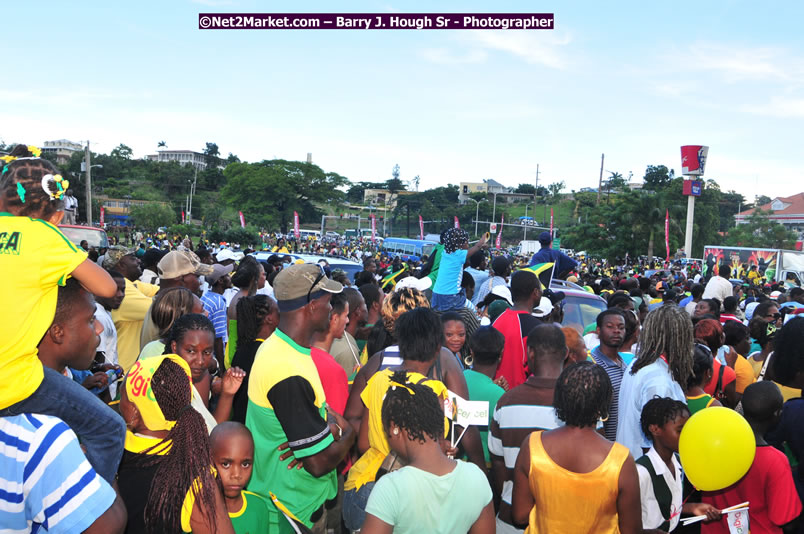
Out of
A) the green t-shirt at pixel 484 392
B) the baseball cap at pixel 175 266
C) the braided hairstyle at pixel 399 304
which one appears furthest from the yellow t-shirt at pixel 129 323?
the green t-shirt at pixel 484 392

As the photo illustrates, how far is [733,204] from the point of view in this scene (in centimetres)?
10281

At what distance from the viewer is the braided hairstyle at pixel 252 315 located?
455cm

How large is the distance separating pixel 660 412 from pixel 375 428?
1.56 meters

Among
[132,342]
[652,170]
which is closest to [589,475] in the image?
[132,342]

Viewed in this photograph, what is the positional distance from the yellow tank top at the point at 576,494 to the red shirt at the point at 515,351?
90.5 inches

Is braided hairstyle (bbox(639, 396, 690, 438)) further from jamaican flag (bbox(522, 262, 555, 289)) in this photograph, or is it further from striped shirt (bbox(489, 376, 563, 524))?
jamaican flag (bbox(522, 262, 555, 289))

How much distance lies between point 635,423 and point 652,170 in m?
85.6

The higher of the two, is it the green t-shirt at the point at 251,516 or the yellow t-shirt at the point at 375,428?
the yellow t-shirt at the point at 375,428

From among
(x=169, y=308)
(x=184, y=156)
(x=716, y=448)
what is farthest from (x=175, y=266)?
(x=184, y=156)

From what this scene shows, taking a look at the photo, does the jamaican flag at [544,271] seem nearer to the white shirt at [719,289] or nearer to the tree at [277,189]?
the white shirt at [719,289]

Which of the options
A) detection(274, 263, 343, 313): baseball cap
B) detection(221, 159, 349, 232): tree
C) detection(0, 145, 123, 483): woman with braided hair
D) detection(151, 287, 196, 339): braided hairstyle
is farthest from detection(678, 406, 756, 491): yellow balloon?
detection(221, 159, 349, 232): tree

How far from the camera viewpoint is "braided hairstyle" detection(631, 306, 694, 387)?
3.86 metres

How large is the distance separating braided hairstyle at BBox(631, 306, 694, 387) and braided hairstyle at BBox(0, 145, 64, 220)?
3384mm

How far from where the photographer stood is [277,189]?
2884 inches
